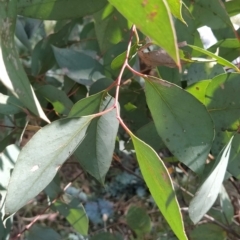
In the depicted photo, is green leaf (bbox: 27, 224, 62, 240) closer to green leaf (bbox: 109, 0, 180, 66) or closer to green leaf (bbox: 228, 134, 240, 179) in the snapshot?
green leaf (bbox: 228, 134, 240, 179)

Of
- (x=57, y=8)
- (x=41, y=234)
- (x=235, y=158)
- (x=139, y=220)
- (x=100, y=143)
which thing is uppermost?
(x=57, y=8)

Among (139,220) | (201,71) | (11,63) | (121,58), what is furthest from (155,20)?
(139,220)

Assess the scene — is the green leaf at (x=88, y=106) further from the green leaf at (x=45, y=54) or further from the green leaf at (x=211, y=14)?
the green leaf at (x=45, y=54)

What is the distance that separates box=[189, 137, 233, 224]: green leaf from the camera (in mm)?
584

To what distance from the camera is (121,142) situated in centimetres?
88

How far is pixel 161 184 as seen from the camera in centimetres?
53

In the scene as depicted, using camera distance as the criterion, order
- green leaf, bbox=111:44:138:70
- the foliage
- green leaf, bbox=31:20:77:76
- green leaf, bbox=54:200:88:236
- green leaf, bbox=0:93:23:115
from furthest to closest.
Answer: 1. green leaf, bbox=31:20:77:76
2. green leaf, bbox=54:200:88:236
3. green leaf, bbox=0:93:23:115
4. green leaf, bbox=111:44:138:70
5. the foliage

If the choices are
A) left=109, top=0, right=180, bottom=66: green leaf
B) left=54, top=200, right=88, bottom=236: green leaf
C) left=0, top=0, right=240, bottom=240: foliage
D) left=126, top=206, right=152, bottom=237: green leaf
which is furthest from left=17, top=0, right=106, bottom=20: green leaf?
left=126, top=206, right=152, bottom=237: green leaf

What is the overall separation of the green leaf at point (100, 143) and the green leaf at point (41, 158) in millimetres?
46

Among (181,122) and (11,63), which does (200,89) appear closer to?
(181,122)

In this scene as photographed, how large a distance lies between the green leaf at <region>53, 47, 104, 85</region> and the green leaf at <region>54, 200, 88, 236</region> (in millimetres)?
204

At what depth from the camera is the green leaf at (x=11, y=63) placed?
1.44 ft

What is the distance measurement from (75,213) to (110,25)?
1.03 ft

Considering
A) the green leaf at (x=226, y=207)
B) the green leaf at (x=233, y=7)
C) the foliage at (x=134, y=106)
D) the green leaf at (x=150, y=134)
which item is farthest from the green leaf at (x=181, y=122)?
the green leaf at (x=226, y=207)
